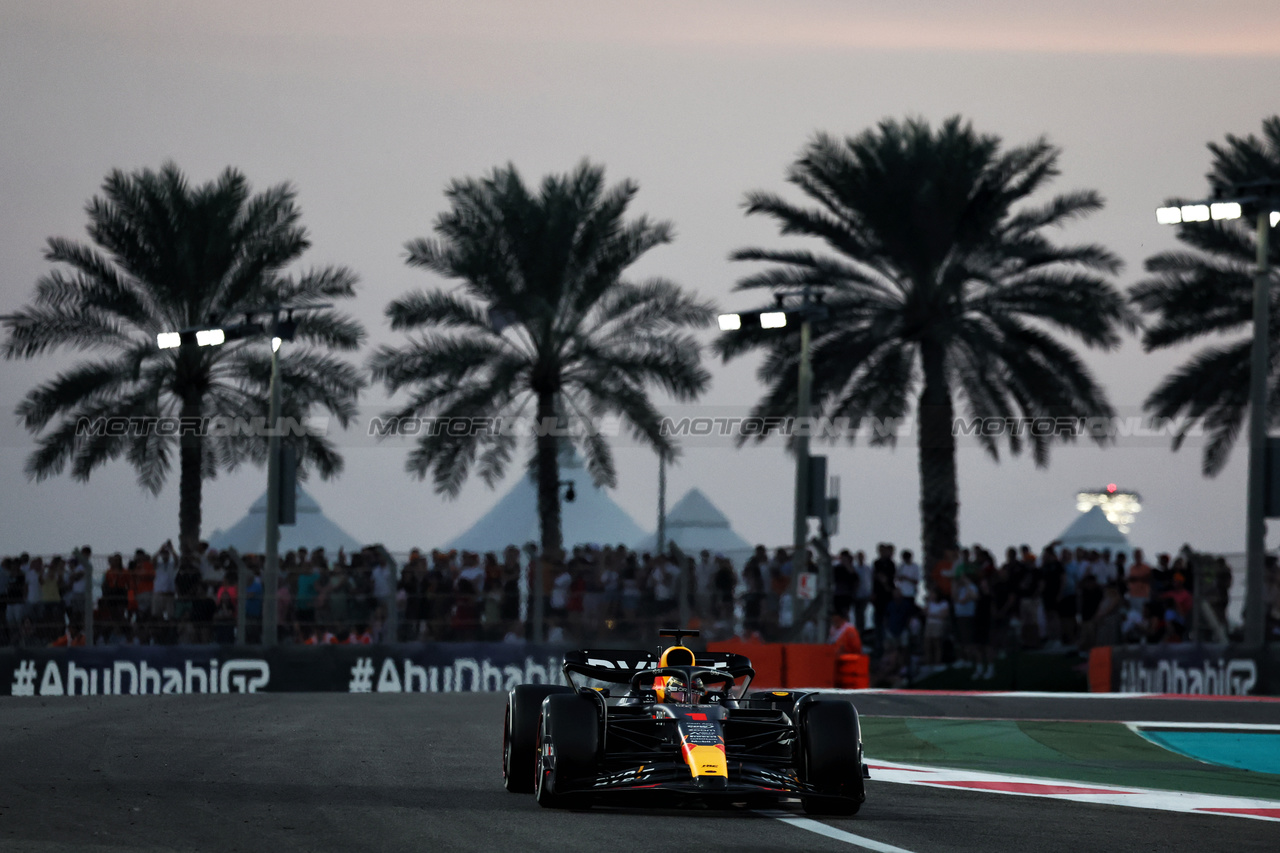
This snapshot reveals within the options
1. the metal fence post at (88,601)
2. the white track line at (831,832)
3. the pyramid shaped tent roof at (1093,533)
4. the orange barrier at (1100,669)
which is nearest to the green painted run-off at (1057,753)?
the white track line at (831,832)

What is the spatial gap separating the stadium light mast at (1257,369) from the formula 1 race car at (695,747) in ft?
43.6

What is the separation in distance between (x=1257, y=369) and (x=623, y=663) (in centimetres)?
1455

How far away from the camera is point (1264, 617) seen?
21.1 metres

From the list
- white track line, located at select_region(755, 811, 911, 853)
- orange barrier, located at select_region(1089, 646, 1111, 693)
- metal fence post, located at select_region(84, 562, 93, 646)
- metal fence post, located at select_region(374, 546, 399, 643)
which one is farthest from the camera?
metal fence post, located at select_region(374, 546, 399, 643)

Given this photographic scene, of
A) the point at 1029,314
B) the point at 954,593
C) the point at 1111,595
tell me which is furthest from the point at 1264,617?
the point at 1029,314

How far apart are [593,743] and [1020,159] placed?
23222mm

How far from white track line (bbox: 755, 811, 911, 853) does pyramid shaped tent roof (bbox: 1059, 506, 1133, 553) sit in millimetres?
36836

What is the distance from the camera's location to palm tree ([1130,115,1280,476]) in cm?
3103

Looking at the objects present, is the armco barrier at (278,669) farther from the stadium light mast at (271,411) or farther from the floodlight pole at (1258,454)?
the floodlight pole at (1258,454)

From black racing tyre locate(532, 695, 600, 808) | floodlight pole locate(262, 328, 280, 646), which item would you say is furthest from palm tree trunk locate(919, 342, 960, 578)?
black racing tyre locate(532, 695, 600, 808)

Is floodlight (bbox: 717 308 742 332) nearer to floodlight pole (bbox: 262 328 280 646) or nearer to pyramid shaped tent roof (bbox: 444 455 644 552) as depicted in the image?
floodlight pole (bbox: 262 328 280 646)

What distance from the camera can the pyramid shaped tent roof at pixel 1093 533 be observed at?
148 feet

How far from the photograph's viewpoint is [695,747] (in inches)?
341

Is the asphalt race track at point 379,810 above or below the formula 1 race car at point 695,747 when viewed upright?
below
